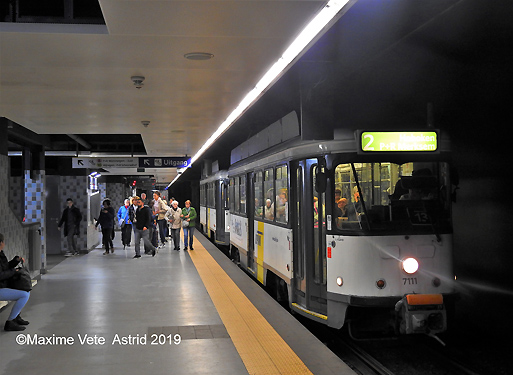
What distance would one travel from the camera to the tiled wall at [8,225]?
353 inches

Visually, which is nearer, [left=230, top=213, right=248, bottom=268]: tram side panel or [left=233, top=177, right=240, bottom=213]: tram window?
[left=230, top=213, right=248, bottom=268]: tram side panel

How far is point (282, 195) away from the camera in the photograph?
8656 millimetres

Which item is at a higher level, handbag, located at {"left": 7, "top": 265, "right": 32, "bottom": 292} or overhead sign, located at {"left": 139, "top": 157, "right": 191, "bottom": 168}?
overhead sign, located at {"left": 139, "top": 157, "right": 191, "bottom": 168}

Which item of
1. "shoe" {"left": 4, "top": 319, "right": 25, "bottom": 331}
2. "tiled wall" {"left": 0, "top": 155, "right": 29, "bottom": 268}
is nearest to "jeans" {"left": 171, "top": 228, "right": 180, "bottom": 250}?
"tiled wall" {"left": 0, "top": 155, "right": 29, "bottom": 268}

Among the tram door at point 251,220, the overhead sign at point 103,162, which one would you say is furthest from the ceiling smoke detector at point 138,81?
the overhead sign at point 103,162

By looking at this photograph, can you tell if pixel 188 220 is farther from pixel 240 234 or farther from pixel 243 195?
pixel 243 195

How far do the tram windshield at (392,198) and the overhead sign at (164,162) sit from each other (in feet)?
41.8

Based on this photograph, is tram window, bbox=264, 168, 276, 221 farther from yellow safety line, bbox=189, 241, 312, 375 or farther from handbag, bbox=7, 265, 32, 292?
handbag, bbox=7, 265, 32, 292

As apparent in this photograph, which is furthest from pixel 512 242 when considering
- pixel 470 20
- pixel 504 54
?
pixel 470 20

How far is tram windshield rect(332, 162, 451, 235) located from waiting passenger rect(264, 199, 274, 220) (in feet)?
8.18

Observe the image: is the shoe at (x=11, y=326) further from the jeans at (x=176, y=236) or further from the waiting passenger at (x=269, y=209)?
the jeans at (x=176, y=236)

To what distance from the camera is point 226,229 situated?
1761cm

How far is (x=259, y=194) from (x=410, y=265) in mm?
4381

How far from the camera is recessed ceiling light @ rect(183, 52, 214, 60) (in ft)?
19.2
